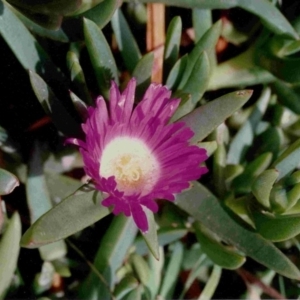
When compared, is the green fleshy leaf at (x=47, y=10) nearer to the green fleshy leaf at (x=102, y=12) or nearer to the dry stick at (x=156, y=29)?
the green fleshy leaf at (x=102, y=12)

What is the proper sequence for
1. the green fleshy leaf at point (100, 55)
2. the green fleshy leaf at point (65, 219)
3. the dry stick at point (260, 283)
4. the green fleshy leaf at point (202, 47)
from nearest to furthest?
the green fleshy leaf at point (65, 219) < the green fleshy leaf at point (100, 55) < the green fleshy leaf at point (202, 47) < the dry stick at point (260, 283)

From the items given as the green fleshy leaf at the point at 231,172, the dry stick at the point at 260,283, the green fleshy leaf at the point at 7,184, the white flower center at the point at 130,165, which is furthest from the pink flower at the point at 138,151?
the dry stick at the point at 260,283

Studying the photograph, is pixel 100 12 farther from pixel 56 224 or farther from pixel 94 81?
pixel 56 224

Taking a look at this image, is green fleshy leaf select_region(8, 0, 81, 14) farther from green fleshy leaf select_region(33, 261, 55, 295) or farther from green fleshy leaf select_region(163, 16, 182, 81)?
green fleshy leaf select_region(33, 261, 55, 295)

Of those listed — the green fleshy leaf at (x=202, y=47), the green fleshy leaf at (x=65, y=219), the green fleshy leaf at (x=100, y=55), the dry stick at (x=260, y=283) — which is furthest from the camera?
the dry stick at (x=260, y=283)

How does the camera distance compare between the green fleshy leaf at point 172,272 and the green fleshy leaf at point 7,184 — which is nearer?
the green fleshy leaf at point 7,184

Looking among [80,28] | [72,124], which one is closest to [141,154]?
[72,124]

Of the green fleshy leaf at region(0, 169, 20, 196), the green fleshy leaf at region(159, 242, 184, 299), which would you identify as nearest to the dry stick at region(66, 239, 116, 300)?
the green fleshy leaf at region(159, 242, 184, 299)
